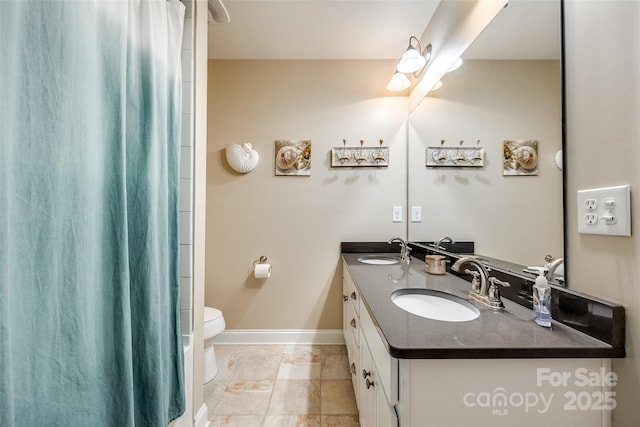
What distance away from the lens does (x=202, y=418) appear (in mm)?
1278

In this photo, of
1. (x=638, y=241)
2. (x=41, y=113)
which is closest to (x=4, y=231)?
(x=41, y=113)

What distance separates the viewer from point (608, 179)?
25.2 inches

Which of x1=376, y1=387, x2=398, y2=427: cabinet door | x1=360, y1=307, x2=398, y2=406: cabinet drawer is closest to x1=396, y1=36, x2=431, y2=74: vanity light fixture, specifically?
x1=360, y1=307, x2=398, y2=406: cabinet drawer

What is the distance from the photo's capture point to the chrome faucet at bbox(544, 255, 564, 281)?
792 mm

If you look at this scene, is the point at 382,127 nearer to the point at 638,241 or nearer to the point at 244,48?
the point at 244,48

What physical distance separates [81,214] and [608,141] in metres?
1.37

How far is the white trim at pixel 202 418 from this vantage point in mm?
1229

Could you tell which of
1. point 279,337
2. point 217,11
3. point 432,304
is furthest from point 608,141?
point 279,337

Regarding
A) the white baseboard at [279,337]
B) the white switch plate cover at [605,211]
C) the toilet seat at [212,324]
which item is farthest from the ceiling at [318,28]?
the white baseboard at [279,337]

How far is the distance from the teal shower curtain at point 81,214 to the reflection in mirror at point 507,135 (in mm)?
1346

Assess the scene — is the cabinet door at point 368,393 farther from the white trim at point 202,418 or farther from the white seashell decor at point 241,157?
the white seashell decor at point 241,157

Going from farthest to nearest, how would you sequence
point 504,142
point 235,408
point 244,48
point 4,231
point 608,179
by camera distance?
point 244,48, point 235,408, point 504,142, point 608,179, point 4,231

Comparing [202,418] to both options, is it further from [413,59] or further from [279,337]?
[413,59]

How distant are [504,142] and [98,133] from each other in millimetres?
1489
